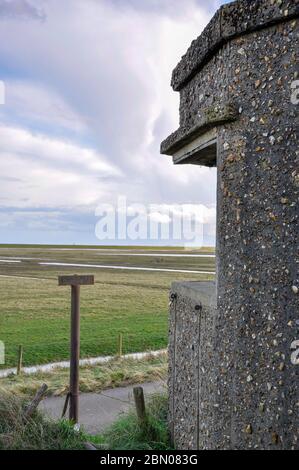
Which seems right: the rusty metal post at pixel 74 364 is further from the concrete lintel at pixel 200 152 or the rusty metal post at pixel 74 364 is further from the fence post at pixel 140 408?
the concrete lintel at pixel 200 152

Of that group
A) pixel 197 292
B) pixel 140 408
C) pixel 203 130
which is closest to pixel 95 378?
pixel 140 408

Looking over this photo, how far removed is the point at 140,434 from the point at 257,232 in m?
3.19

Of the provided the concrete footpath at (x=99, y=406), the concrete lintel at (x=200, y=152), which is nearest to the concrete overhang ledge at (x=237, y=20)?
the concrete lintel at (x=200, y=152)

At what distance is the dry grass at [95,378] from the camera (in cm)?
941

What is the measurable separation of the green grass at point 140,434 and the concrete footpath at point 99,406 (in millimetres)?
1126

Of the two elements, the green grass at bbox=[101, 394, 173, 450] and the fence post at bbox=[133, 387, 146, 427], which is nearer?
the green grass at bbox=[101, 394, 173, 450]

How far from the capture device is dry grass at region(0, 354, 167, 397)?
9406 mm

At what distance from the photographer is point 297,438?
3.68 metres

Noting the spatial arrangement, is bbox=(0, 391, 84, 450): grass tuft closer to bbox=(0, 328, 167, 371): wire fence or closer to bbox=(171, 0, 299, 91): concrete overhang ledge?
bbox=(171, 0, 299, 91): concrete overhang ledge

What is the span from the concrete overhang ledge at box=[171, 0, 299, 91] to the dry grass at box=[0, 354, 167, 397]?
21.6ft

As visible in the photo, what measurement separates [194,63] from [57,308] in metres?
17.8

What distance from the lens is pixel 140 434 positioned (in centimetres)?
595

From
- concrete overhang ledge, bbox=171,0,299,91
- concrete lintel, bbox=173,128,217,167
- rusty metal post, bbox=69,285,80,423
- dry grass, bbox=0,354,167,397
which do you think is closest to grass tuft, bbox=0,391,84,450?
rusty metal post, bbox=69,285,80,423

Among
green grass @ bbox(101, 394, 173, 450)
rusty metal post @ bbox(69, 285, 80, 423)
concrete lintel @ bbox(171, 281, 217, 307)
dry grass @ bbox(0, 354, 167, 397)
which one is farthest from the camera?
dry grass @ bbox(0, 354, 167, 397)
